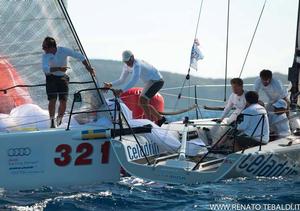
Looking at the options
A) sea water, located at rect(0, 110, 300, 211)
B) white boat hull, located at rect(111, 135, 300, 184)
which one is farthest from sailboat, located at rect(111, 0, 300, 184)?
sea water, located at rect(0, 110, 300, 211)

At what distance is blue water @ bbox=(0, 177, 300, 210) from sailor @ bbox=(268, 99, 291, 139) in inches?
59.0

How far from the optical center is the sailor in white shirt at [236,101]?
10.8 m

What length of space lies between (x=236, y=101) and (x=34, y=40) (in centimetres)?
315

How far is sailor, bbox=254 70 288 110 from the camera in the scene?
36.3ft

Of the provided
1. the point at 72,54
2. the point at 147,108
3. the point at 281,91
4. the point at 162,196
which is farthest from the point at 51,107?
the point at 281,91

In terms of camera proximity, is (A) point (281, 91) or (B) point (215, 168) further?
(A) point (281, 91)

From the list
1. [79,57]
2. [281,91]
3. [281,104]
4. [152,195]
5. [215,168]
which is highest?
[79,57]

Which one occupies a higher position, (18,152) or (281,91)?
(281,91)

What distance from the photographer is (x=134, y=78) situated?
1027cm

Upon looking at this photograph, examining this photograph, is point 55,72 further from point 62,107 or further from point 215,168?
point 215,168

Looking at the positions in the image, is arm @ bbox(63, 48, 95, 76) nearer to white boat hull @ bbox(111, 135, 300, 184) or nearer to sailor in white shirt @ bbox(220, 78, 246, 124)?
white boat hull @ bbox(111, 135, 300, 184)

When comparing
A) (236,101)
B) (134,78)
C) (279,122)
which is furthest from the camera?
(236,101)

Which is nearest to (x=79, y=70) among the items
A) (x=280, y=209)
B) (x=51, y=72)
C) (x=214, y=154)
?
(x=51, y=72)

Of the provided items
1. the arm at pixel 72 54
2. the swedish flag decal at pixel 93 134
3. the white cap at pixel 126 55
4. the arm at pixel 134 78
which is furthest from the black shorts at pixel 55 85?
the white cap at pixel 126 55
